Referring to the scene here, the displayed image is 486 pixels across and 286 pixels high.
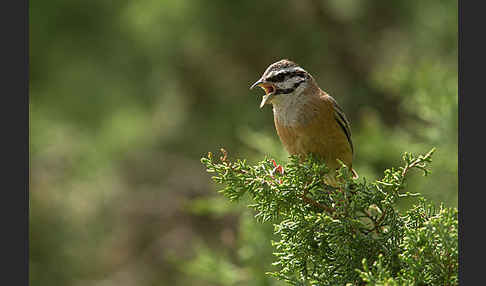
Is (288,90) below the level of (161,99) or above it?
below

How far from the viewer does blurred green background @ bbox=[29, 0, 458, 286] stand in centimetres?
745

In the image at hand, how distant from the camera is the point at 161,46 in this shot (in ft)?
25.4

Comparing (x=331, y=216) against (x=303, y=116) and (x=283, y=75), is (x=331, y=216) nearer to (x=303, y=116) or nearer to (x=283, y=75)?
(x=303, y=116)

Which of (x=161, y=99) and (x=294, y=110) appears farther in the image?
(x=161, y=99)

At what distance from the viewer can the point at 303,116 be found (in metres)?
3.56

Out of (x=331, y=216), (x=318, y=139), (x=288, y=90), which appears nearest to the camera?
(x=331, y=216)

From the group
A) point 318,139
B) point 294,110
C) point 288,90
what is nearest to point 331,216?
point 318,139

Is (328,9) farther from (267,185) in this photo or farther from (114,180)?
(267,185)

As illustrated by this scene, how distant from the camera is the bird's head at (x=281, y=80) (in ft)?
11.6

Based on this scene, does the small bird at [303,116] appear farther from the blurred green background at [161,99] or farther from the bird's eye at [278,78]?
the blurred green background at [161,99]

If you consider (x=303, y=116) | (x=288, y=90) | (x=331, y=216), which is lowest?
(x=331, y=216)

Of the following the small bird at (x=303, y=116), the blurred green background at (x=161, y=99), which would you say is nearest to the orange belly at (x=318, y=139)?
the small bird at (x=303, y=116)

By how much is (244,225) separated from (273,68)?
1.46 meters

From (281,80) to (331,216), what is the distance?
131 centimetres
